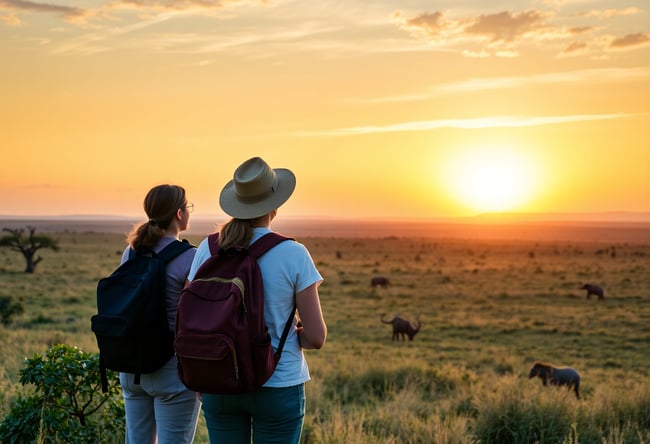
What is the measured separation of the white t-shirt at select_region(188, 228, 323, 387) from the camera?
2945 mm

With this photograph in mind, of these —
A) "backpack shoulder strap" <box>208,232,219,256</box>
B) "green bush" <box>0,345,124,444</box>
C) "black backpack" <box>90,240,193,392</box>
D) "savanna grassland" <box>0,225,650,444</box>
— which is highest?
"backpack shoulder strap" <box>208,232,219,256</box>

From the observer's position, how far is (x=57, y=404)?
500cm

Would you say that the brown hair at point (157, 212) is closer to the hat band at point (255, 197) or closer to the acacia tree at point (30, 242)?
the hat band at point (255, 197)

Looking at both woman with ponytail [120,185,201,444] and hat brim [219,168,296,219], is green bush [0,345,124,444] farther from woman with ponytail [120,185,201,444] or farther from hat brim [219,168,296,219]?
hat brim [219,168,296,219]

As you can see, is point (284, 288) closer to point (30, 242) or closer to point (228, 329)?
point (228, 329)

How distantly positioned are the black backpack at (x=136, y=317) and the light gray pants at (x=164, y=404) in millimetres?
80

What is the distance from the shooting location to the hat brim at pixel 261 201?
3098 millimetres

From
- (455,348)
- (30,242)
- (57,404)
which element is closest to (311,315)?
(57,404)

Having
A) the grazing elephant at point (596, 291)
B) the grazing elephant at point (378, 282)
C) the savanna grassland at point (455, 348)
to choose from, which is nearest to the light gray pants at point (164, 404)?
the savanna grassland at point (455, 348)

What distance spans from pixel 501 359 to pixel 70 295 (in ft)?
55.9

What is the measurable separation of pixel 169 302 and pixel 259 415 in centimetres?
81

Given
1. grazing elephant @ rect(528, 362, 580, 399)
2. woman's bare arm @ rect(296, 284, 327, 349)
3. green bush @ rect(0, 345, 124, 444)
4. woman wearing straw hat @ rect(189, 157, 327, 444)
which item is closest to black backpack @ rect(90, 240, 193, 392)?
woman wearing straw hat @ rect(189, 157, 327, 444)

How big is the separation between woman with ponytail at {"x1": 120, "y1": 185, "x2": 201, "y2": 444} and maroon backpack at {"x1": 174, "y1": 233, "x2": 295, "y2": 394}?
56cm

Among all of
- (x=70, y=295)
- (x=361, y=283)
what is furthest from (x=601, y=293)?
(x=70, y=295)
